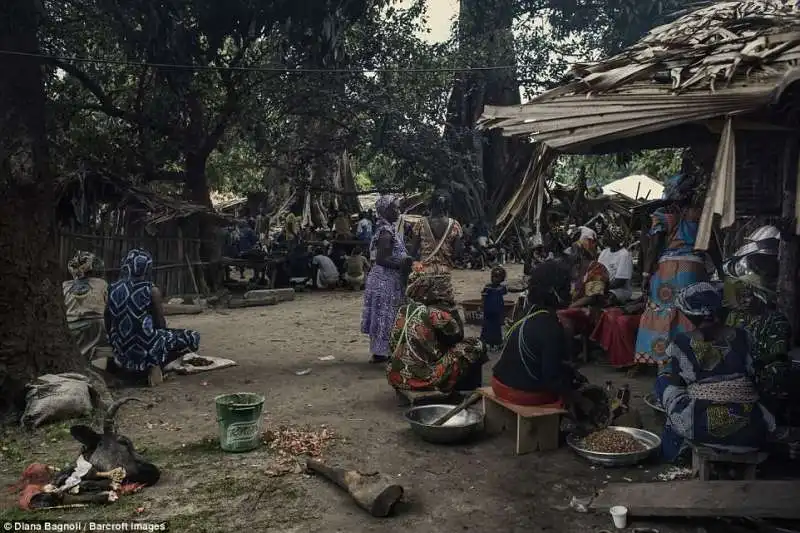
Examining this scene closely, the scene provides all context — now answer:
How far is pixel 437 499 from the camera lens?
4.03 meters

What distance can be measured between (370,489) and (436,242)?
3.67 meters

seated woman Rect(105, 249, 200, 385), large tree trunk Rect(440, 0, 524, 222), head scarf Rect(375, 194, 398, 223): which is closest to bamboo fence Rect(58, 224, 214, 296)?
seated woman Rect(105, 249, 200, 385)

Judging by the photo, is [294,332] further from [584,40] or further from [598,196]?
[584,40]

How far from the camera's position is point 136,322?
675cm

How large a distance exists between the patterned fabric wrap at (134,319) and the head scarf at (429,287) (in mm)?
2770

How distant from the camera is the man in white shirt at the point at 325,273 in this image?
15891 millimetres

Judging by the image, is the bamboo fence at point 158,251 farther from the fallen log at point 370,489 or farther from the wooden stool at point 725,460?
the wooden stool at point 725,460

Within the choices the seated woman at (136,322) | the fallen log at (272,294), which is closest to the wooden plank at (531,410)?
the seated woman at (136,322)

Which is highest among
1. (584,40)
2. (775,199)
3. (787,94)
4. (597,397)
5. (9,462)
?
(584,40)

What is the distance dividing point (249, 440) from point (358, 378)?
248 cm

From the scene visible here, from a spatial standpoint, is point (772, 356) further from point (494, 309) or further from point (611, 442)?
point (494, 309)

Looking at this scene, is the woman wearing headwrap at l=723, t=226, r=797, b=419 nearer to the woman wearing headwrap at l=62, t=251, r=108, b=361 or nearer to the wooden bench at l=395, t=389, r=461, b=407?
the wooden bench at l=395, t=389, r=461, b=407

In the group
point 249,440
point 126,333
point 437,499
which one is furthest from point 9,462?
point 437,499

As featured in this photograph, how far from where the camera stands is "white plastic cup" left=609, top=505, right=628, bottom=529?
11.5ft
